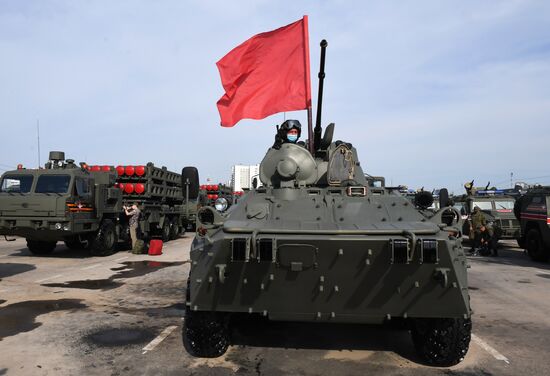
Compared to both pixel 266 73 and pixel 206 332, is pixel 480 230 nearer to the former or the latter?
pixel 266 73

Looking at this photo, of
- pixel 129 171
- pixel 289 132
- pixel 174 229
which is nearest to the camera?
pixel 289 132

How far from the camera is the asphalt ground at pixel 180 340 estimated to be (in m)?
4.46

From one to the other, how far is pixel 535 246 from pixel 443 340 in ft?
33.4

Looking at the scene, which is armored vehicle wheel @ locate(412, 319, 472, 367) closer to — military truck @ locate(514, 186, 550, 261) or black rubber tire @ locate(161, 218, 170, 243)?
military truck @ locate(514, 186, 550, 261)

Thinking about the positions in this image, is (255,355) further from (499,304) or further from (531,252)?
(531,252)

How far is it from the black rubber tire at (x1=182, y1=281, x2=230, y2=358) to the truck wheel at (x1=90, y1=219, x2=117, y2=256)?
9.41m

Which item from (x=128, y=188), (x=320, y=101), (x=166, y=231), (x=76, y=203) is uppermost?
(x=320, y=101)

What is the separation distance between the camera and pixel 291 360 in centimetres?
467

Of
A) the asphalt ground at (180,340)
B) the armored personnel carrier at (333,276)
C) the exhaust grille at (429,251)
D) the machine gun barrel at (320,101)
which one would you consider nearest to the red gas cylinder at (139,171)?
the asphalt ground at (180,340)

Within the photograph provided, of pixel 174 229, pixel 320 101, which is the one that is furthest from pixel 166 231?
pixel 320 101

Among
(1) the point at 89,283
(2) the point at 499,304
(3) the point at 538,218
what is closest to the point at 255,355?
(2) the point at 499,304

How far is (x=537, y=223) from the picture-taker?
12.8 m

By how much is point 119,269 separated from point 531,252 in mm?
10910

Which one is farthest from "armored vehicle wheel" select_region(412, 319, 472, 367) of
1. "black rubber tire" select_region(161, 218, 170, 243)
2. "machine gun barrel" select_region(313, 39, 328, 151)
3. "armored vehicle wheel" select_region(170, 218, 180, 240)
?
"armored vehicle wheel" select_region(170, 218, 180, 240)
